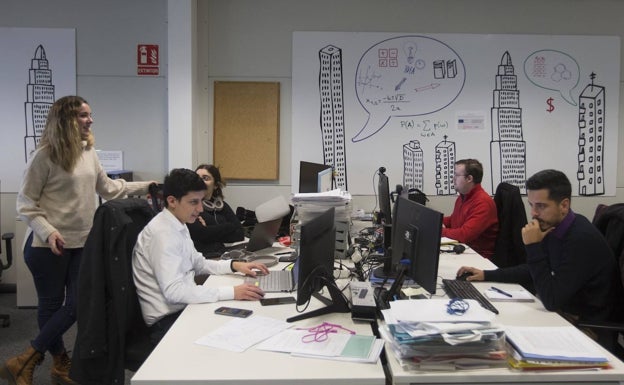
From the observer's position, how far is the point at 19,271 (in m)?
3.89

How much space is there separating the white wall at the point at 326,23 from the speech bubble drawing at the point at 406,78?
0.16 metres

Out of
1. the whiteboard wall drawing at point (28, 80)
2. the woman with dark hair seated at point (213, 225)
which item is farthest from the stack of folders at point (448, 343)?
the whiteboard wall drawing at point (28, 80)

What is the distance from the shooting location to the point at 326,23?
4254mm

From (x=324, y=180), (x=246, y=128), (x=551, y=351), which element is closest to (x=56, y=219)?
(x=324, y=180)

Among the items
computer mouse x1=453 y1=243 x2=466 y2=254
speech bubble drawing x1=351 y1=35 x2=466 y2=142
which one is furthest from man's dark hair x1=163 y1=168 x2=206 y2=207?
speech bubble drawing x1=351 y1=35 x2=466 y2=142

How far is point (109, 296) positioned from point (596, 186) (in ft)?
13.6

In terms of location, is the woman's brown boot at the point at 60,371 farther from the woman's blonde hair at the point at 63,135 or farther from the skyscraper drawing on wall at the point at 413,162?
the skyscraper drawing on wall at the point at 413,162

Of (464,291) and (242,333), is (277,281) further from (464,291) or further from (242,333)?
(464,291)

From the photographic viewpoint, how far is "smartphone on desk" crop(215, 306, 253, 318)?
5.82 ft

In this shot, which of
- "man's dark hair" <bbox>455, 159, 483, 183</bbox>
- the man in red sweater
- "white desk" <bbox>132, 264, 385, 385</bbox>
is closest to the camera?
"white desk" <bbox>132, 264, 385, 385</bbox>

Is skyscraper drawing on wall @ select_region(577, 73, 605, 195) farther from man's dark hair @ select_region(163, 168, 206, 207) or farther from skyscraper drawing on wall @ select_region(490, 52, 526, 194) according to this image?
man's dark hair @ select_region(163, 168, 206, 207)

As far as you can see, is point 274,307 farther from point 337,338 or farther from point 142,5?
point 142,5

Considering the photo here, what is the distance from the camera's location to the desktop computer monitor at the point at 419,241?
174 centimetres

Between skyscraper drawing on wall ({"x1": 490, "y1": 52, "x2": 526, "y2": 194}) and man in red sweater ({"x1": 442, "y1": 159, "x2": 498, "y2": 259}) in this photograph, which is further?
skyscraper drawing on wall ({"x1": 490, "y1": 52, "x2": 526, "y2": 194})
